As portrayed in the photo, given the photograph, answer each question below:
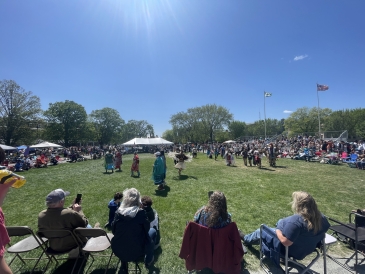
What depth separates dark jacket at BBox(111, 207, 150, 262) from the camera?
9.38 feet

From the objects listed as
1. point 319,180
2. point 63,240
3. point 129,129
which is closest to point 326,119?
point 319,180

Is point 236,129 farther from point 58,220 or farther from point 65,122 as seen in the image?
point 58,220

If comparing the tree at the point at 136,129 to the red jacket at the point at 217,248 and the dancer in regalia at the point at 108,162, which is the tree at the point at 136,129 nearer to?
the dancer in regalia at the point at 108,162

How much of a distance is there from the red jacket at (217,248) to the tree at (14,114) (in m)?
43.0

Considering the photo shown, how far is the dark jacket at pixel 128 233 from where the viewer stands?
113 inches

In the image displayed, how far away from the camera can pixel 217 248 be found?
2.65 meters

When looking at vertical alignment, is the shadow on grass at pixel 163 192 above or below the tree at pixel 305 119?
below

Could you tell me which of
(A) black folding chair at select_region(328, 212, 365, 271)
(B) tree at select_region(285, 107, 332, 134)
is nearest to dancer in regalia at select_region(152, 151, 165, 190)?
(A) black folding chair at select_region(328, 212, 365, 271)

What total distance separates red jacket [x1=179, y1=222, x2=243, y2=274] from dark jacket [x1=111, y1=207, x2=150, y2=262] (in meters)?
0.78

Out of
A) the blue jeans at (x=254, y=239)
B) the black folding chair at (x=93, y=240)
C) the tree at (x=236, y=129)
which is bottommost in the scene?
the blue jeans at (x=254, y=239)

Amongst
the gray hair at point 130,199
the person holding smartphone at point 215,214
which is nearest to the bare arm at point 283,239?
the person holding smartphone at point 215,214

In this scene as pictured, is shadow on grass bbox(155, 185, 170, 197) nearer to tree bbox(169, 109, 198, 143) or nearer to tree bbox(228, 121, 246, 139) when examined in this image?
tree bbox(169, 109, 198, 143)

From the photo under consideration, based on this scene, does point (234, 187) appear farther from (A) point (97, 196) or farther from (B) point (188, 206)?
(A) point (97, 196)

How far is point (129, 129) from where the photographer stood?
83938 millimetres
